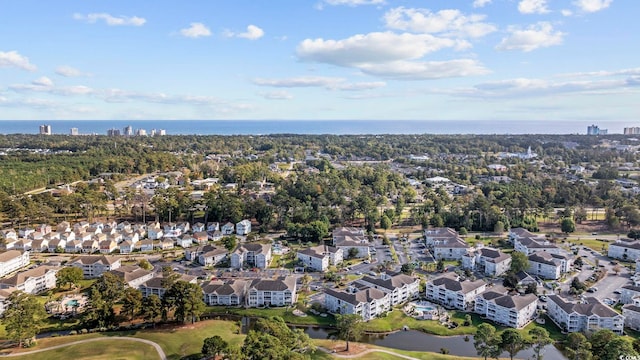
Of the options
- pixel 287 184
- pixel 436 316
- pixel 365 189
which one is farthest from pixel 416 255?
pixel 287 184

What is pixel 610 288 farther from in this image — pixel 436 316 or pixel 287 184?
pixel 287 184

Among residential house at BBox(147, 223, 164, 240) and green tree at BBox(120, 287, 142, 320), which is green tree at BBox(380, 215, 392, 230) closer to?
residential house at BBox(147, 223, 164, 240)

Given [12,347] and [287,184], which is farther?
[287,184]

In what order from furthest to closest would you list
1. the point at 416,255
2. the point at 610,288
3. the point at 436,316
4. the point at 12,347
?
the point at 416,255, the point at 610,288, the point at 436,316, the point at 12,347

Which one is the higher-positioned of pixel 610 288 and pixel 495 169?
pixel 495 169

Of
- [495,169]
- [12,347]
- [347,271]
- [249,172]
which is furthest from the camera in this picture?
[495,169]

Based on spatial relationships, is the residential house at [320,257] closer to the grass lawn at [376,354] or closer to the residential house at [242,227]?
the residential house at [242,227]

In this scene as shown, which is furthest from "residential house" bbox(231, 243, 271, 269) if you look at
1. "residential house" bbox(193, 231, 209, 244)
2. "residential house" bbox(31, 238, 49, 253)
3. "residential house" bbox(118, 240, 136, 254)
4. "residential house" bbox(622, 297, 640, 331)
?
"residential house" bbox(622, 297, 640, 331)

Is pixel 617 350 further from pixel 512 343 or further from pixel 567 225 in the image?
pixel 567 225
